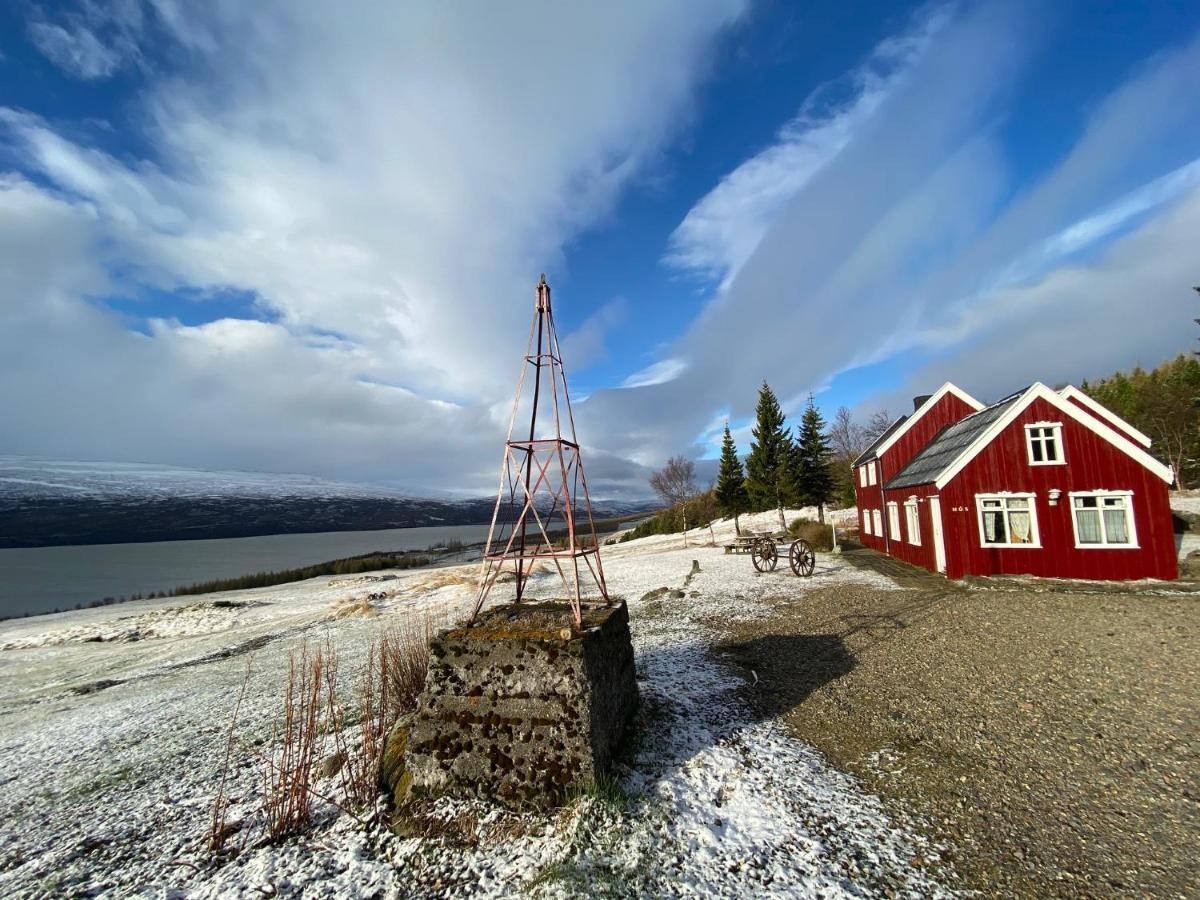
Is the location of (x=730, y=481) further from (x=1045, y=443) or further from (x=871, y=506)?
(x=1045, y=443)

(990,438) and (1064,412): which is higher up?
(1064,412)

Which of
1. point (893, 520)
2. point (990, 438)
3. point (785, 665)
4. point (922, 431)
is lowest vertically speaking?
point (785, 665)

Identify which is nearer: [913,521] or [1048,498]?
[1048,498]

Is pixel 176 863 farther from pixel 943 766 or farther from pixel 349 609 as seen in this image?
pixel 349 609

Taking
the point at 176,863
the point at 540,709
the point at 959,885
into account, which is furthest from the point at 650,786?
the point at 176,863

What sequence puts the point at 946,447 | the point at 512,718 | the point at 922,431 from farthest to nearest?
the point at 922,431 < the point at 946,447 < the point at 512,718

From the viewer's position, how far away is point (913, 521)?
19.4 meters

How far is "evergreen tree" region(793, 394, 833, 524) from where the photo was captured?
3881 centimetres

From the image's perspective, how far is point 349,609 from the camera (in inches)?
808

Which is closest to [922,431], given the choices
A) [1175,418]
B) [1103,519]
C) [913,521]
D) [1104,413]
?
[913,521]

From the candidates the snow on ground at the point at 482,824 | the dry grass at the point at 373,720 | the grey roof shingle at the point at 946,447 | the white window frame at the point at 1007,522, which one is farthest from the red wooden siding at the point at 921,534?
the dry grass at the point at 373,720

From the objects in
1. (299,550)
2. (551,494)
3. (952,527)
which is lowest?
(299,550)

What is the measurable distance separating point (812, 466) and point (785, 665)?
33.2 m

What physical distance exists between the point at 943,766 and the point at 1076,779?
1.23 m
